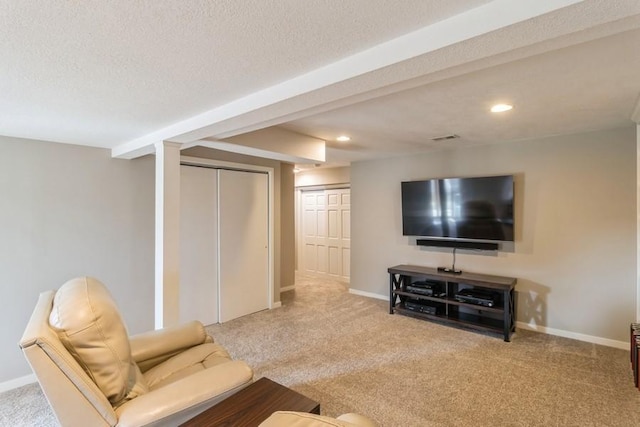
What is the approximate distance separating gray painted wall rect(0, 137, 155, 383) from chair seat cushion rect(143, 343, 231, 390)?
5.69 feet

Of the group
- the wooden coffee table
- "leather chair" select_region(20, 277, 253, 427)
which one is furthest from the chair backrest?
the wooden coffee table

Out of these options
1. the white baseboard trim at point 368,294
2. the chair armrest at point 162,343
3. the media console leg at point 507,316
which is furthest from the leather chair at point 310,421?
the white baseboard trim at point 368,294

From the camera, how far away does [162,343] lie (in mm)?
2059

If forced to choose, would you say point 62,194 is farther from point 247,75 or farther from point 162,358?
point 247,75

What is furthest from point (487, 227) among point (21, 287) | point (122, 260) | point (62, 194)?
point (21, 287)

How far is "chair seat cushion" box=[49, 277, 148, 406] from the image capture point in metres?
1.32

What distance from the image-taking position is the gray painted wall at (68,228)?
274 centimetres

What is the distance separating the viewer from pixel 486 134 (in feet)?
11.4

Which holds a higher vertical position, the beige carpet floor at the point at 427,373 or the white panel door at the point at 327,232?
the white panel door at the point at 327,232

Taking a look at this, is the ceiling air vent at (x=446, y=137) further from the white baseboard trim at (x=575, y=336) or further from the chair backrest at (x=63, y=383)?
the chair backrest at (x=63, y=383)

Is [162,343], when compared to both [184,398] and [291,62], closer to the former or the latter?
[184,398]

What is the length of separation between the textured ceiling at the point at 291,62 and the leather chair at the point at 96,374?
3.51 feet

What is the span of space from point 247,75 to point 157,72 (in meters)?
0.43

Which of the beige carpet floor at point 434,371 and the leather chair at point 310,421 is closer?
the leather chair at point 310,421
